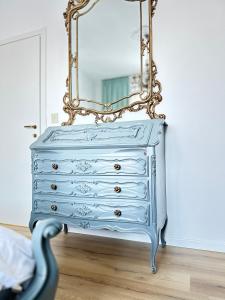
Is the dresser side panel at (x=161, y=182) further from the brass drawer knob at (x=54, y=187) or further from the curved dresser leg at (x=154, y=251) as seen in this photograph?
the brass drawer knob at (x=54, y=187)

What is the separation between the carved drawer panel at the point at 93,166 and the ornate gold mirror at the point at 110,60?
612 millimetres

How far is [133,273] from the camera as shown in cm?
154

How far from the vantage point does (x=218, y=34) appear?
6.35ft

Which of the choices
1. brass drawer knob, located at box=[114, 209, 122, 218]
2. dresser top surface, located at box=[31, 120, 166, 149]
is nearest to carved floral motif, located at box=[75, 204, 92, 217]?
brass drawer knob, located at box=[114, 209, 122, 218]

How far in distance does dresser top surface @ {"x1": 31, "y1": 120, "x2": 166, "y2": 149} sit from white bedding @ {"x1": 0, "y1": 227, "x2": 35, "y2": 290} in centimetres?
110

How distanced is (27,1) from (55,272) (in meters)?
3.03

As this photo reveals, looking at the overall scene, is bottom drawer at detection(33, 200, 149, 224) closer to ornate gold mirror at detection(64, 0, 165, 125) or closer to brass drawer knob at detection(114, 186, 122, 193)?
brass drawer knob at detection(114, 186, 122, 193)

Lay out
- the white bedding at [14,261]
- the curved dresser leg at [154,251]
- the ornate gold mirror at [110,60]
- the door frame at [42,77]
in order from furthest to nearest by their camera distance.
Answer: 1. the door frame at [42,77]
2. the ornate gold mirror at [110,60]
3. the curved dresser leg at [154,251]
4. the white bedding at [14,261]

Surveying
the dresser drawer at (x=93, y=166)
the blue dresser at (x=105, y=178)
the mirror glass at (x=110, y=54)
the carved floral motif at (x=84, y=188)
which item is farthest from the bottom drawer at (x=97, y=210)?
the mirror glass at (x=110, y=54)

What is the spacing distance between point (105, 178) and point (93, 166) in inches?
5.3

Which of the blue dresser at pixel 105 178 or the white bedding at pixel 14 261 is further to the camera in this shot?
the blue dresser at pixel 105 178

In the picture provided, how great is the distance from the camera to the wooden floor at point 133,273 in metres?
1.31

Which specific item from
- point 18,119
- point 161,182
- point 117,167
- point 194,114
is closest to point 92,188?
point 117,167

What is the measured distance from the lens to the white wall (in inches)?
75.8
